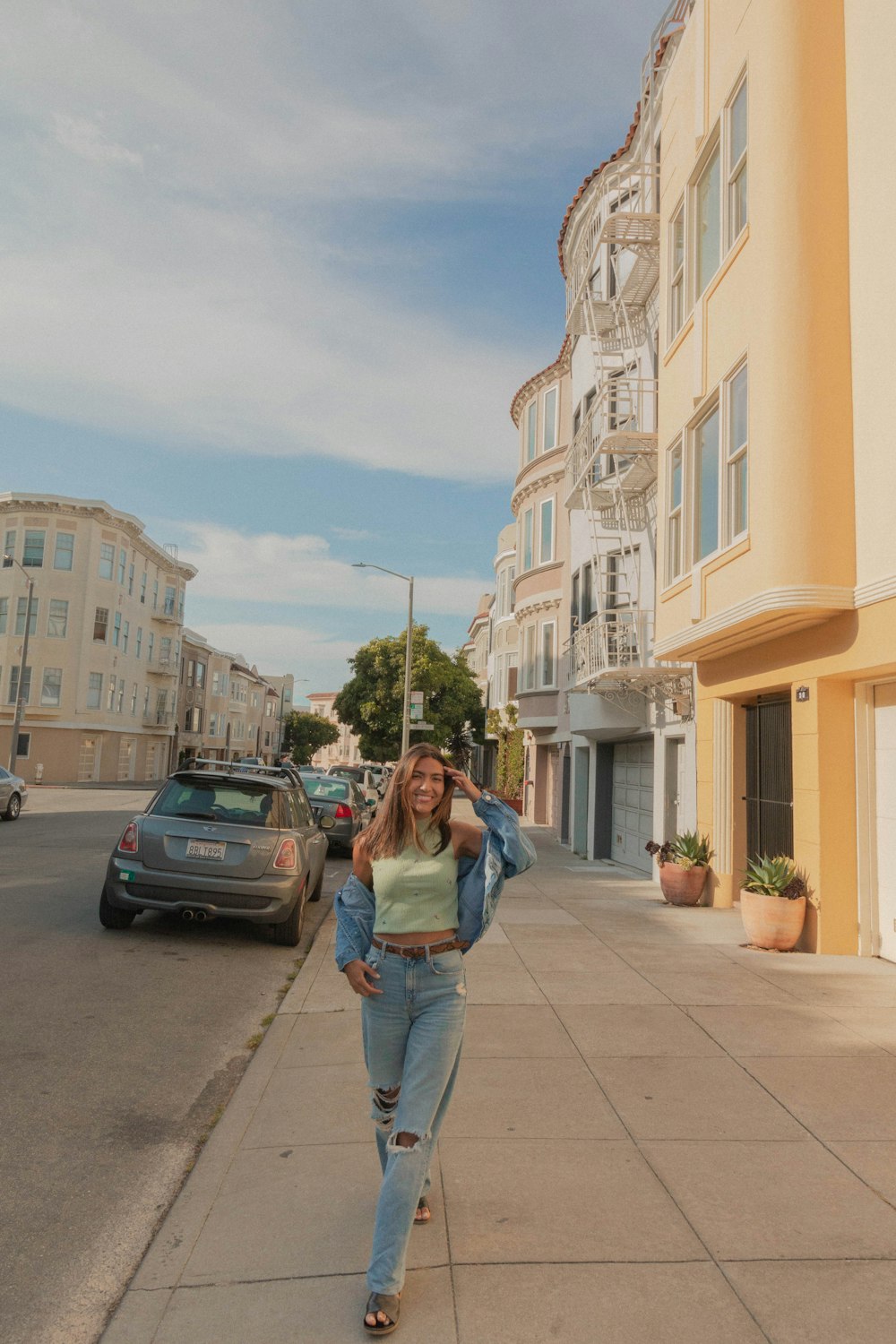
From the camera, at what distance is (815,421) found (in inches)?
336

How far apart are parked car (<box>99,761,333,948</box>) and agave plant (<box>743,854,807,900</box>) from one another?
4.33m

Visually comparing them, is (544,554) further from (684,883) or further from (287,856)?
(287,856)

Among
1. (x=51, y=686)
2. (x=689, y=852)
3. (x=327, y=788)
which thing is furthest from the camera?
(x=51, y=686)

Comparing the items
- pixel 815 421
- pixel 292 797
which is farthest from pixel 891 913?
pixel 292 797

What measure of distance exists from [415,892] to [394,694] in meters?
48.0

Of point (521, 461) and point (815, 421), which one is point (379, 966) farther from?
point (521, 461)

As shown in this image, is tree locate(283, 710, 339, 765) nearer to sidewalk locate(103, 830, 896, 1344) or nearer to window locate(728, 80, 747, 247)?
window locate(728, 80, 747, 247)

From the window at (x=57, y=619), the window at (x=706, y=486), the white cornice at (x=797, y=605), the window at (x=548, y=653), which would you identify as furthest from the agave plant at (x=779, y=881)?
the window at (x=57, y=619)

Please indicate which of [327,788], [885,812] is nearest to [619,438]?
[885,812]

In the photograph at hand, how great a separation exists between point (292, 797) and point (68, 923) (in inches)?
97.6

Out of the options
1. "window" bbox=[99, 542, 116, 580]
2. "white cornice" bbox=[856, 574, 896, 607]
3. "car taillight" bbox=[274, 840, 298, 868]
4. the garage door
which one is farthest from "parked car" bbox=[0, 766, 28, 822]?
"window" bbox=[99, 542, 116, 580]

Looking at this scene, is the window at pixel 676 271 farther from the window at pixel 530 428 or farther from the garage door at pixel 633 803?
the window at pixel 530 428

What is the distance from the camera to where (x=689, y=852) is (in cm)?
1206

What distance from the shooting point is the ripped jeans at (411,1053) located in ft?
10.2
